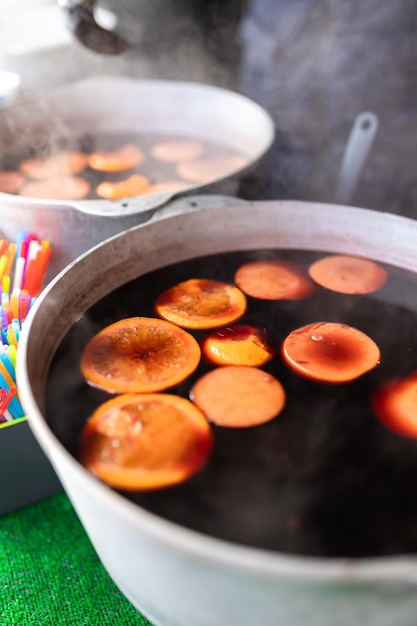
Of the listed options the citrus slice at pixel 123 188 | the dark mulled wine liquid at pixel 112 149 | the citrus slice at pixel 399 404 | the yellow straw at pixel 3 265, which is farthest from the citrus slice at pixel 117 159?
the citrus slice at pixel 399 404

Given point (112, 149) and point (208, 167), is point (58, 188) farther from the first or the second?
point (208, 167)

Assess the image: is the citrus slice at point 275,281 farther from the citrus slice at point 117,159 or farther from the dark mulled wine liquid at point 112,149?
the citrus slice at point 117,159

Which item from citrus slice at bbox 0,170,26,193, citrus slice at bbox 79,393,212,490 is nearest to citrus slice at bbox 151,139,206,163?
citrus slice at bbox 0,170,26,193

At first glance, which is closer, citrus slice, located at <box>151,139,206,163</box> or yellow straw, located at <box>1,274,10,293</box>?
yellow straw, located at <box>1,274,10,293</box>

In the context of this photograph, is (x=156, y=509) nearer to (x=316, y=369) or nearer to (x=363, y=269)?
(x=316, y=369)

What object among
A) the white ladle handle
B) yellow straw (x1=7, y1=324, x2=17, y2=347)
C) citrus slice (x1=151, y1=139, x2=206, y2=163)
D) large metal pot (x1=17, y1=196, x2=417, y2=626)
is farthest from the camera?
citrus slice (x1=151, y1=139, x2=206, y2=163)

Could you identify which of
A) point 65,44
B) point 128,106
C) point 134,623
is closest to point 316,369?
point 134,623

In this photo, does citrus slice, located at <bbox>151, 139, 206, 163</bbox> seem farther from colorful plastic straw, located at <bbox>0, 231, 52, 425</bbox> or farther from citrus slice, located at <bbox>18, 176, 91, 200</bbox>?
colorful plastic straw, located at <bbox>0, 231, 52, 425</bbox>
